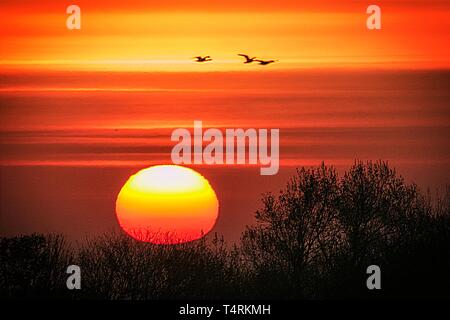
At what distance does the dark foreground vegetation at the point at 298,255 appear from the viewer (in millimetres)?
50156

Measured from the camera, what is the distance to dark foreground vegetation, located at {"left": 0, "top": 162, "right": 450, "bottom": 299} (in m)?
50.2

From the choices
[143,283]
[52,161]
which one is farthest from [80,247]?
[52,161]

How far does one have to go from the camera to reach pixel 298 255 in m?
57.3

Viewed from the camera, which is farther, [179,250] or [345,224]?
[179,250]

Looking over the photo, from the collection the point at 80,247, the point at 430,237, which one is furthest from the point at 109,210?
the point at 430,237

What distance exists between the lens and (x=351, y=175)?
60.7m

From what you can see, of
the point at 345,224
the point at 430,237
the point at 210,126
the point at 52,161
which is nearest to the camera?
the point at 430,237
